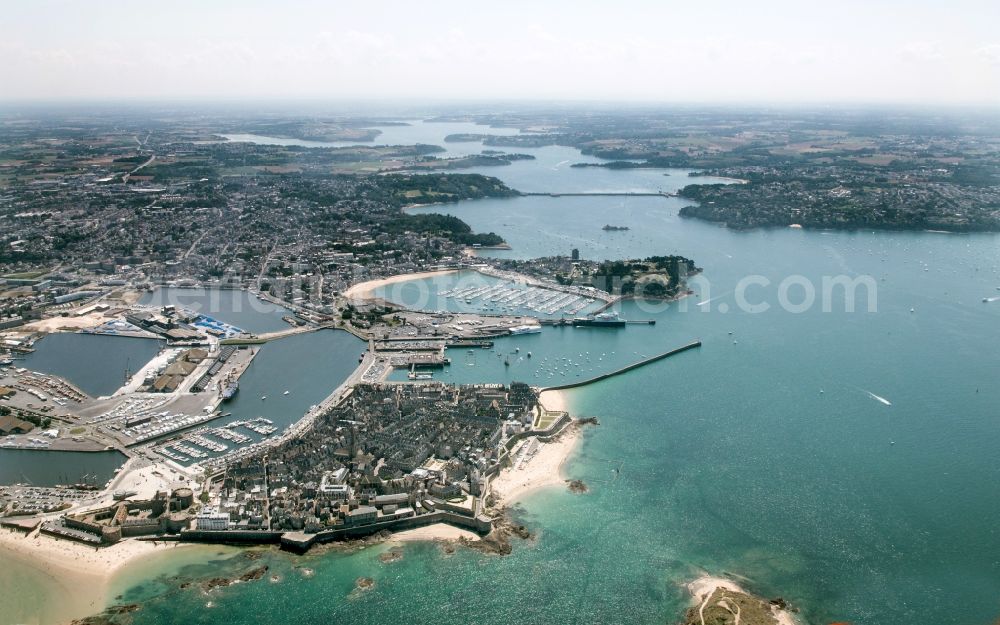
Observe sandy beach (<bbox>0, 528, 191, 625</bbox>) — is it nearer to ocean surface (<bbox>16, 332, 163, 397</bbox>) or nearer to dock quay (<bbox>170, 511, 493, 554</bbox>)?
dock quay (<bbox>170, 511, 493, 554</bbox>)

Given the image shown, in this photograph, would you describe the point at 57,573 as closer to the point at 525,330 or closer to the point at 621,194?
the point at 525,330

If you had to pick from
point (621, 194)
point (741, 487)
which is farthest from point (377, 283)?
point (621, 194)

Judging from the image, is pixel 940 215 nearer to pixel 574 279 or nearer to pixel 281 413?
pixel 574 279

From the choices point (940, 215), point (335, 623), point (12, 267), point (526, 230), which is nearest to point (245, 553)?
point (335, 623)

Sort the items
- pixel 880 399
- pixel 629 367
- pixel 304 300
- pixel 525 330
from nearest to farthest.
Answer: pixel 880 399 < pixel 629 367 < pixel 525 330 < pixel 304 300

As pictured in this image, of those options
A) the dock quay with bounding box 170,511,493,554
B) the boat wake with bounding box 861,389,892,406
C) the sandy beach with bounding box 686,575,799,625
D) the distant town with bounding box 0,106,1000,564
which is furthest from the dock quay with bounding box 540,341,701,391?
the sandy beach with bounding box 686,575,799,625

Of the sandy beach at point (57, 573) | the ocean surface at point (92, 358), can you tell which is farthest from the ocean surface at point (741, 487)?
the ocean surface at point (92, 358)

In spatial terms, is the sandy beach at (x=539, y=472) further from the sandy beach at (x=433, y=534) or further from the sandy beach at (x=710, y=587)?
the sandy beach at (x=710, y=587)
